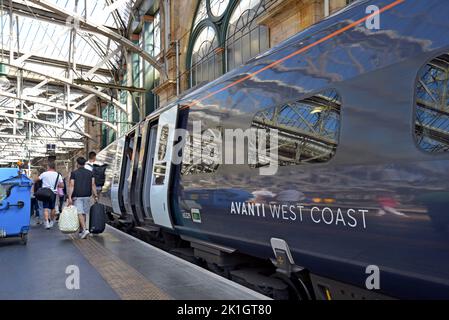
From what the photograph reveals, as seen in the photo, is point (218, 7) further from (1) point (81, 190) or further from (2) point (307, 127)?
(2) point (307, 127)

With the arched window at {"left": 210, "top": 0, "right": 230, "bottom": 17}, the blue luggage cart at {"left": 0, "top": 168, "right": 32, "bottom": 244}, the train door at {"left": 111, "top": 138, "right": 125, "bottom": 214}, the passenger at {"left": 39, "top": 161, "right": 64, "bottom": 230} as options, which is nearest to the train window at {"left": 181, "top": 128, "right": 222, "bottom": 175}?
the blue luggage cart at {"left": 0, "top": 168, "right": 32, "bottom": 244}

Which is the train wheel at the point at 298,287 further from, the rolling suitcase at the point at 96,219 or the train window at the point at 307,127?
the rolling suitcase at the point at 96,219

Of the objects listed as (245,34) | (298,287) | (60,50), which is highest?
(60,50)

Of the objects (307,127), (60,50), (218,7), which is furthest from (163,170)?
(60,50)

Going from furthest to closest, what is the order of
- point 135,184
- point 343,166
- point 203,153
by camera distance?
1. point 135,184
2. point 203,153
3. point 343,166

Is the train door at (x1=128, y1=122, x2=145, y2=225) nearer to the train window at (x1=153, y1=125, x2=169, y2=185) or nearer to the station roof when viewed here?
the train window at (x1=153, y1=125, x2=169, y2=185)

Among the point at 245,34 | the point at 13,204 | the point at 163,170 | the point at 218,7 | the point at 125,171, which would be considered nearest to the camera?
the point at 163,170

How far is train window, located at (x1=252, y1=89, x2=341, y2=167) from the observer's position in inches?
137

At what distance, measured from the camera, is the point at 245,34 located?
1309 cm

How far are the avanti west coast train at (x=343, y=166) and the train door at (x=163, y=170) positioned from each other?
115cm

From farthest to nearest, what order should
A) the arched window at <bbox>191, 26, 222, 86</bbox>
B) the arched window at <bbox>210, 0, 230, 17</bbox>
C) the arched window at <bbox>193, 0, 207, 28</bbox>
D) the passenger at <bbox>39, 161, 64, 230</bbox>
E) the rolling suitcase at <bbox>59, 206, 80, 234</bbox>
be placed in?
the arched window at <bbox>193, 0, 207, 28</bbox> < the arched window at <bbox>191, 26, 222, 86</bbox> < the arched window at <bbox>210, 0, 230, 17</bbox> < the passenger at <bbox>39, 161, 64, 230</bbox> < the rolling suitcase at <bbox>59, 206, 80, 234</bbox>

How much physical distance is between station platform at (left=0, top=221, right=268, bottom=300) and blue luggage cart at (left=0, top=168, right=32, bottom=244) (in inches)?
12.0

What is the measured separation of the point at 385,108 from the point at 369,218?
814 millimetres

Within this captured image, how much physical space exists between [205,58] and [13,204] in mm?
10731
